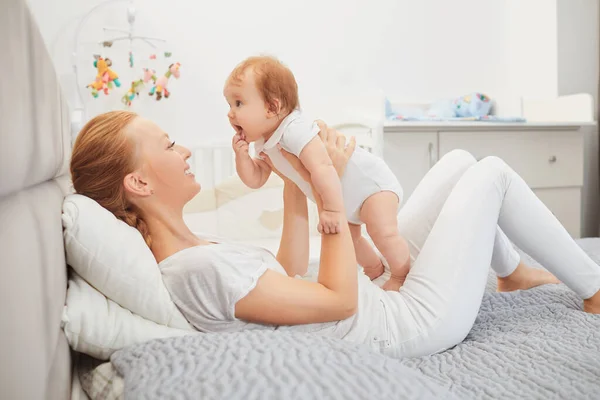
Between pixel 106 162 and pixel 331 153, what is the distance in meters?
0.46

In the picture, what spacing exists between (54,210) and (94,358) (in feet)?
0.85

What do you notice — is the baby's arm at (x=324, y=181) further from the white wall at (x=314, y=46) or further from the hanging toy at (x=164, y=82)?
the white wall at (x=314, y=46)

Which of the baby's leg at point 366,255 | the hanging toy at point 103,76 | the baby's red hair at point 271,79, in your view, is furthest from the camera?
the hanging toy at point 103,76

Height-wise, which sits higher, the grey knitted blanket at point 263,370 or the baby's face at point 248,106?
the baby's face at point 248,106

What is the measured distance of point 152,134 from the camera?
93cm

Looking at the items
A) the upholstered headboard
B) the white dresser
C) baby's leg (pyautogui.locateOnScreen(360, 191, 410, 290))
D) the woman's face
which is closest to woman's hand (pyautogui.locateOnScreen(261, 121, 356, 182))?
baby's leg (pyautogui.locateOnScreen(360, 191, 410, 290))

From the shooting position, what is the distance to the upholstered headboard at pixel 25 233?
365mm

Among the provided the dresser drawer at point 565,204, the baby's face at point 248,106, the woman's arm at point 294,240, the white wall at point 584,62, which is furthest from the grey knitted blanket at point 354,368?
the white wall at point 584,62

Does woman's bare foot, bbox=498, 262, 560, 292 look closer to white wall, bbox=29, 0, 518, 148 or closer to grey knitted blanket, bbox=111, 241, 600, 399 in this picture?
grey knitted blanket, bbox=111, 241, 600, 399

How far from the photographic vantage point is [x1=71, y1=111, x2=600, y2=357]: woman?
0.85 meters

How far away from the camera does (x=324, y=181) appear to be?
988mm

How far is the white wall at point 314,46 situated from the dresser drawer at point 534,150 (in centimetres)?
63

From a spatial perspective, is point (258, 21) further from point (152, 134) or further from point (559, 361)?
point (559, 361)

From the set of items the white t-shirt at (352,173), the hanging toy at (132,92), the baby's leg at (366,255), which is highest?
the hanging toy at (132,92)
